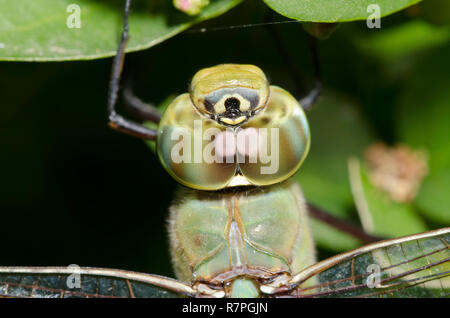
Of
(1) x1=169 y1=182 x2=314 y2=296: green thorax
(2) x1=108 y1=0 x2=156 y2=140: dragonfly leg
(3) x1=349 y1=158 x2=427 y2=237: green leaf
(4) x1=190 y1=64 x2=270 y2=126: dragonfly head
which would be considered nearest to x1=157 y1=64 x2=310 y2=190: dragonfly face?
(4) x1=190 y1=64 x2=270 y2=126: dragonfly head

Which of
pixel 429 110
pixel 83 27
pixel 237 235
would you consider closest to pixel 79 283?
pixel 237 235

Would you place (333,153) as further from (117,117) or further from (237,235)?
(117,117)

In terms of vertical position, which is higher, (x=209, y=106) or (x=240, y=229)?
(x=209, y=106)

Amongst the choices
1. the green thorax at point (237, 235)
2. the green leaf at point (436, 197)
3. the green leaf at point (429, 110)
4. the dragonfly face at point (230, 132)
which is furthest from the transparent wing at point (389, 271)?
the green leaf at point (429, 110)

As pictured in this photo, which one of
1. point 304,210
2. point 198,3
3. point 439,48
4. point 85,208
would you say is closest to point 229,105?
point 198,3

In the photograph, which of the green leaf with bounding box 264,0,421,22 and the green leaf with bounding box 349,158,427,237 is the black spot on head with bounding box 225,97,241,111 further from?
the green leaf with bounding box 349,158,427,237

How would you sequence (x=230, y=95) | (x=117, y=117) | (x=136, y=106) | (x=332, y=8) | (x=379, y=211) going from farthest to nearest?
(x=379, y=211)
(x=136, y=106)
(x=117, y=117)
(x=230, y=95)
(x=332, y=8)
